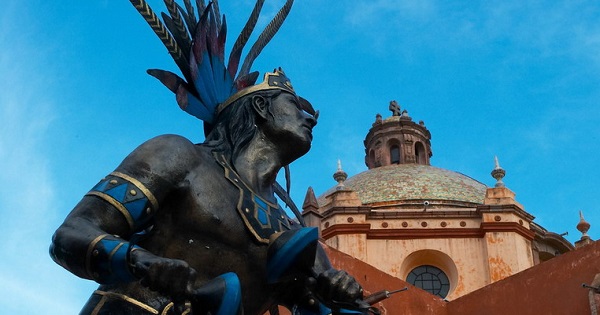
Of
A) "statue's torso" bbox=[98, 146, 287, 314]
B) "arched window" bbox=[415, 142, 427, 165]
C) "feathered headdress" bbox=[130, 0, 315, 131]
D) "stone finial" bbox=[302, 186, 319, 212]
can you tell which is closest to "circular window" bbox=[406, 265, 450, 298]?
"stone finial" bbox=[302, 186, 319, 212]

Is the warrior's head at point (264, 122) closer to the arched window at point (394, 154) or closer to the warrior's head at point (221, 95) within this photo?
the warrior's head at point (221, 95)

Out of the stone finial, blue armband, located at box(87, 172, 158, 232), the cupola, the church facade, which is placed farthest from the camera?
the cupola

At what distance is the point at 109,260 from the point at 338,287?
2.18 feet

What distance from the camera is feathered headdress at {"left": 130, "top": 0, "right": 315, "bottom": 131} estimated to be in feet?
10.2

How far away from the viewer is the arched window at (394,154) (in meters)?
34.0

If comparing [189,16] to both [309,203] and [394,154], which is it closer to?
[309,203]

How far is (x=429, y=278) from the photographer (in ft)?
87.2

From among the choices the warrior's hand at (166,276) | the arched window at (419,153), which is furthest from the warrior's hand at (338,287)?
the arched window at (419,153)

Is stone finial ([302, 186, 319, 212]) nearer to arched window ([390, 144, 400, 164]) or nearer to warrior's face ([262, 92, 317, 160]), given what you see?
arched window ([390, 144, 400, 164])

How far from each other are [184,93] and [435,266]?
24.2m

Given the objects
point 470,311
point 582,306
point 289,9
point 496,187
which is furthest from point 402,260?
point 289,9

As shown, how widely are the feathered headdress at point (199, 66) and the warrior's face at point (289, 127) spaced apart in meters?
0.10

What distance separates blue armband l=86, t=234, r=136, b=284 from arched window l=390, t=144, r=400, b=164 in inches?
1246

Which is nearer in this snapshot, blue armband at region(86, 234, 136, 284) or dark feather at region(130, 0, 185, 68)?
blue armband at region(86, 234, 136, 284)
